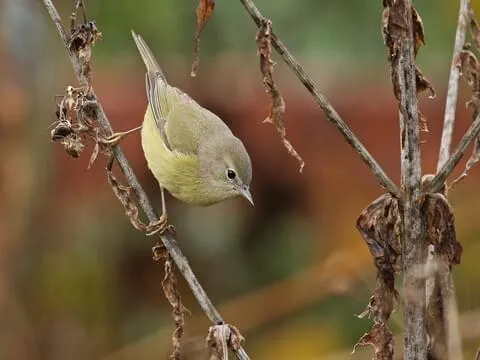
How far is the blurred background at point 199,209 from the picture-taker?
16.7 feet

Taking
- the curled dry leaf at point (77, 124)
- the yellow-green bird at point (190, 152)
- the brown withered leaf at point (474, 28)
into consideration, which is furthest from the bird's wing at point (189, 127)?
the brown withered leaf at point (474, 28)

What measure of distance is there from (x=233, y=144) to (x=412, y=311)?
2.07 m

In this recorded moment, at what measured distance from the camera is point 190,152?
4.02m

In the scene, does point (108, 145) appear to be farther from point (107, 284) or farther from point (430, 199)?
point (107, 284)

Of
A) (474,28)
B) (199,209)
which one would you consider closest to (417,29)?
(474,28)

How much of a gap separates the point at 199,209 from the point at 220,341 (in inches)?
158

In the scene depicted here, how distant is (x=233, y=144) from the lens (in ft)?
13.0

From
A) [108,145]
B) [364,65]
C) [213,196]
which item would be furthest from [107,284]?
[108,145]

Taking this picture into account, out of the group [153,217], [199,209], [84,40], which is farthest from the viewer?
[199,209]

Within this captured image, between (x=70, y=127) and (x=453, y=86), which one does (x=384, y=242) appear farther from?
(x=70, y=127)

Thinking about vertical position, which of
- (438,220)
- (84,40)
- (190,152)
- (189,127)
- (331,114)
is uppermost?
(189,127)

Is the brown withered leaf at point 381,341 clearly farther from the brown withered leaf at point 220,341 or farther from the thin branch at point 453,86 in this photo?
the thin branch at point 453,86

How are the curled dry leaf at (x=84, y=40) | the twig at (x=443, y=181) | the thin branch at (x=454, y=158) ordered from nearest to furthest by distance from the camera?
the thin branch at (x=454, y=158) < the twig at (x=443, y=181) < the curled dry leaf at (x=84, y=40)

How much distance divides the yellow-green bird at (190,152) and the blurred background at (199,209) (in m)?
1.07
